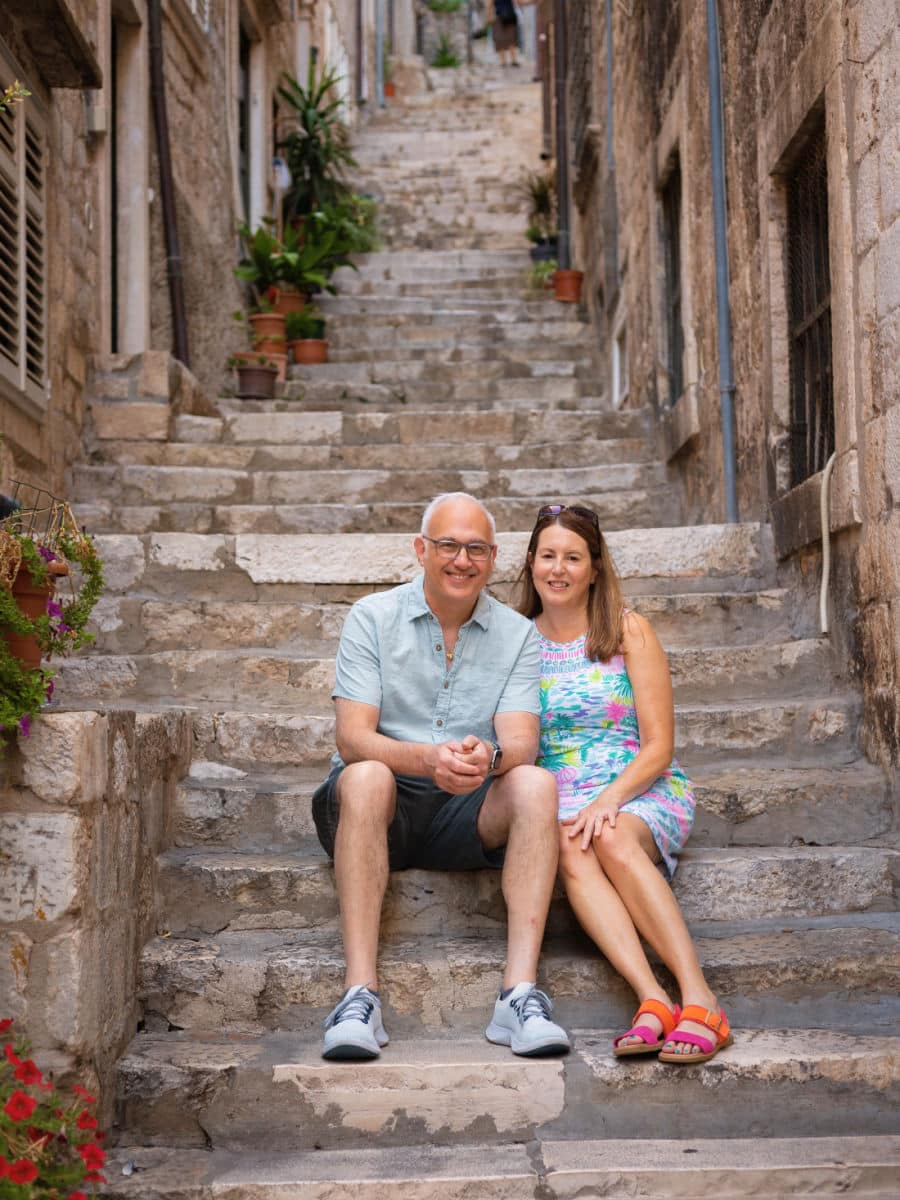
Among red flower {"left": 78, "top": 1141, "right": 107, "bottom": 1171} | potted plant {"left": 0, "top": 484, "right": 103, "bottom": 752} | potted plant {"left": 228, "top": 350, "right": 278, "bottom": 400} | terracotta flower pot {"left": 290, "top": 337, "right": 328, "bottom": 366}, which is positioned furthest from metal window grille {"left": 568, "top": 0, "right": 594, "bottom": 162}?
red flower {"left": 78, "top": 1141, "right": 107, "bottom": 1171}

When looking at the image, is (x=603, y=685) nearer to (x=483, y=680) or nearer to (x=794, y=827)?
(x=483, y=680)

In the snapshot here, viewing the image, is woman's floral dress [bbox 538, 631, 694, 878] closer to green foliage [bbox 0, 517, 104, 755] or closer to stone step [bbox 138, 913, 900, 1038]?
stone step [bbox 138, 913, 900, 1038]

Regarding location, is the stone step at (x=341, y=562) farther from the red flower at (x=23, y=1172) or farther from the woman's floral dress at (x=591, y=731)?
the red flower at (x=23, y=1172)

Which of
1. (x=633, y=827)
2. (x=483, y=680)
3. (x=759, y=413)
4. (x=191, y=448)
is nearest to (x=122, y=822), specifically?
(x=483, y=680)

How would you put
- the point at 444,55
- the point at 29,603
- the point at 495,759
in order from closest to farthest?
the point at 29,603
the point at 495,759
the point at 444,55

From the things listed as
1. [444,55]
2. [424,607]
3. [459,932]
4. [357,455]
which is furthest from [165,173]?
[444,55]

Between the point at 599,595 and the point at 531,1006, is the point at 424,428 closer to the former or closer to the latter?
the point at 599,595

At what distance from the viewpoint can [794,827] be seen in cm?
345

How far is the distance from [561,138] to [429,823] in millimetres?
9288

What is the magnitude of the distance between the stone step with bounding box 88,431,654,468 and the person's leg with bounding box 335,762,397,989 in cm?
361

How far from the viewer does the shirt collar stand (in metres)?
3.08

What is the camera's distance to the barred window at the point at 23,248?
5047 millimetres

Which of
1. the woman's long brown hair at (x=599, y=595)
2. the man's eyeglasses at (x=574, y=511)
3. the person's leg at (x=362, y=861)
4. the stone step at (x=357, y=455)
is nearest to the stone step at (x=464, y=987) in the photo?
the person's leg at (x=362, y=861)

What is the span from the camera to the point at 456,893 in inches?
123
